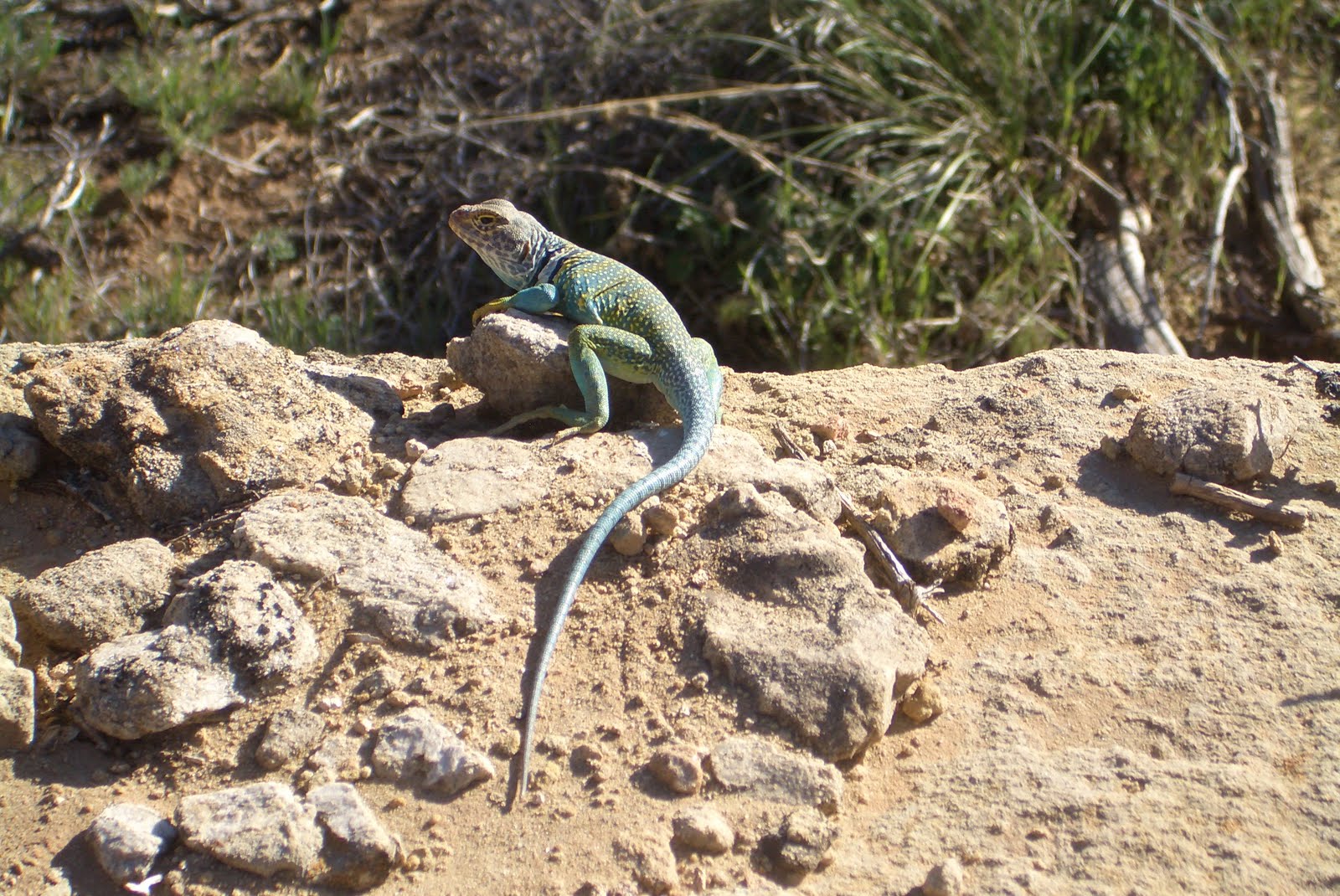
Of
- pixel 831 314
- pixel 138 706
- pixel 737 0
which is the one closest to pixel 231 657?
pixel 138 706

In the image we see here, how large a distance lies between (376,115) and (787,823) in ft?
20.2

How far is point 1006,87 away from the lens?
603 centimetres

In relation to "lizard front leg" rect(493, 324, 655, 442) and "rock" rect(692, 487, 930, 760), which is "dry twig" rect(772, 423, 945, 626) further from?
"lizard front leg" rect(493, 324, 655, 442)

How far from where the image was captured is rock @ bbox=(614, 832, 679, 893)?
2270 mm

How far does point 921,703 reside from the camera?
8.85 feet

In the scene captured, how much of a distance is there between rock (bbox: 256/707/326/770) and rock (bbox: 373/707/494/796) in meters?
0.16

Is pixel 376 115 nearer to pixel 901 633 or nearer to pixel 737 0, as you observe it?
pixel 737 0

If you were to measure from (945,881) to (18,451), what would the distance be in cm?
275

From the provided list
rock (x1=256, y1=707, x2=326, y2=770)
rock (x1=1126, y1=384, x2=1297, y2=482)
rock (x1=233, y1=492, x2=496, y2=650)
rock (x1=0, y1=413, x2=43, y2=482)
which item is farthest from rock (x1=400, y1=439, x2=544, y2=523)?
rock (x1=1126, y1=384, x2=1297, y2=482)

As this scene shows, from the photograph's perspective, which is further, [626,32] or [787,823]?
[626,32]

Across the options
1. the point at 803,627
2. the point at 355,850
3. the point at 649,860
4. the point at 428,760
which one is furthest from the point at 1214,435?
the point at 355,850

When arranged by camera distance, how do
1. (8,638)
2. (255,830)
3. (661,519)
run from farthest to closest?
(661,519) → (8,638) → (255,830)

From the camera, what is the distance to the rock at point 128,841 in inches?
89.5

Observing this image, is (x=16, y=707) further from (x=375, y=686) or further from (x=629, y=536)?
(x=629, y=536)
